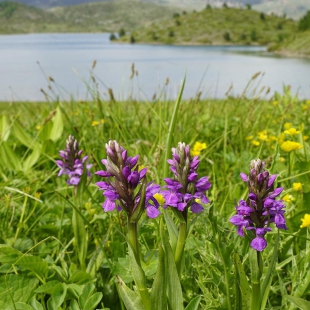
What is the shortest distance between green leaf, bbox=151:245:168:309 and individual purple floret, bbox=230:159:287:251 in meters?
0.22

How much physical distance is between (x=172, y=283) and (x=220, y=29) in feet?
372

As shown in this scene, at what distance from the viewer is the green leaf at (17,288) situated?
4.87 feet

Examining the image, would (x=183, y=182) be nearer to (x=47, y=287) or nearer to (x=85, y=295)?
(x=85, y=295)

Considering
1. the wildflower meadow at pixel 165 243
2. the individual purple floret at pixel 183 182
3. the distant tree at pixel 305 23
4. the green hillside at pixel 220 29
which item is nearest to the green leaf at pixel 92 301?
the wildflower meadow at pixel 165 243

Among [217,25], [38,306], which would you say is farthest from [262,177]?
[217,25]

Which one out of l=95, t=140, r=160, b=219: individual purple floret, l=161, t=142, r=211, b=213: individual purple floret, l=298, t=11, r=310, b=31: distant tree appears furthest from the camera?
l=298, t=11, r=310, b=31: distant tree

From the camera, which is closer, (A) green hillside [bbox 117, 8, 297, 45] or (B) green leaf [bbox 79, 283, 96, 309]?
(B) green leaf [bbox 79, 283, 96, 309]

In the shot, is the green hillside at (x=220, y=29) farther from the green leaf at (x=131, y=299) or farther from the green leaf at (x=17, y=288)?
the green leaf at (x=131, y=299)

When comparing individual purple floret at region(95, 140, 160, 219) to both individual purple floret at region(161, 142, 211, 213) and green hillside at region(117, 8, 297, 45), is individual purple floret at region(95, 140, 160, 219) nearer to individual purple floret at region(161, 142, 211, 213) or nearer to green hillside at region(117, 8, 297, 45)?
individual purple floret at region(161, 142, 211, 213)

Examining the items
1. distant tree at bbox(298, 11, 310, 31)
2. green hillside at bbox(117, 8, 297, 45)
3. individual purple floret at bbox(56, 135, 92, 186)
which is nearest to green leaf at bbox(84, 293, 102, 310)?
individual purple floret at bbox(56, 135, 92, 186)

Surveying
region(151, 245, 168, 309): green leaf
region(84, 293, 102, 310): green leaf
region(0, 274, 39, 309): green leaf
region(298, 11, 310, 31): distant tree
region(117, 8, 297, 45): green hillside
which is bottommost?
region(117, 8, 297, 45): green hillside

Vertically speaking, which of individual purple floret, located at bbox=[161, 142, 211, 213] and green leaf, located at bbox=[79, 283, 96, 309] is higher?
individual purple floret, located at bbox=[161, 142, 211, 213]

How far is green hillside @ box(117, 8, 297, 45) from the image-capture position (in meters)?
103

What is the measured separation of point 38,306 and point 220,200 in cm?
124
